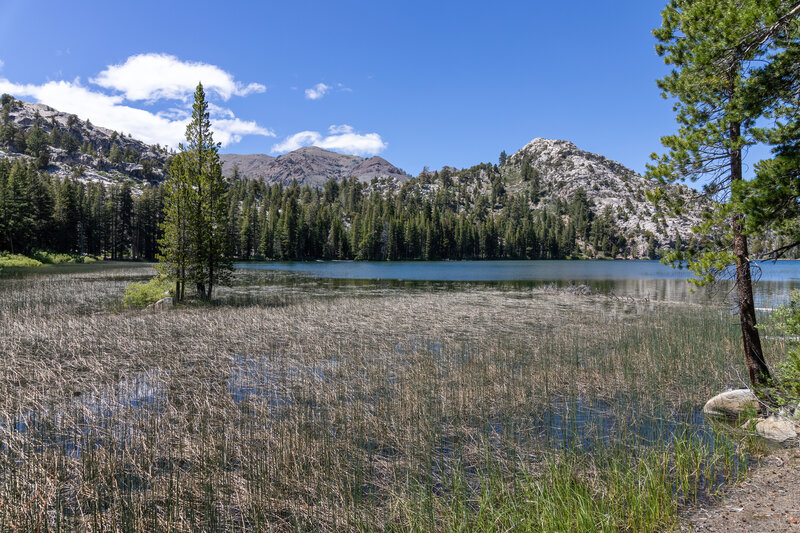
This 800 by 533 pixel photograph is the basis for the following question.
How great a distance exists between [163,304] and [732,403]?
27.2 metres

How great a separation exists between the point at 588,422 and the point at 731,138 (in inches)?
302

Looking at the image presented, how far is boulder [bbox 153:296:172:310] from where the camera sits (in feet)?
78.0

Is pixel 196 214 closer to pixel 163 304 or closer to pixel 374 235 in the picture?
pixel 163 304

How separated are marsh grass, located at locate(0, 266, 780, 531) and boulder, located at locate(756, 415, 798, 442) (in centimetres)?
133

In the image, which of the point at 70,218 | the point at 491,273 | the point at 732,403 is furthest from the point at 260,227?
the point at 732,403

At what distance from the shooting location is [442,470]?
6.44 m

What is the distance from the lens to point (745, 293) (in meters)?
9.44

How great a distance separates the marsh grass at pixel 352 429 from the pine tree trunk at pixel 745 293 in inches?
60.2

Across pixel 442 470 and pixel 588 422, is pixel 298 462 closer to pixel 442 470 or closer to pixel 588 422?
pixel 442 470

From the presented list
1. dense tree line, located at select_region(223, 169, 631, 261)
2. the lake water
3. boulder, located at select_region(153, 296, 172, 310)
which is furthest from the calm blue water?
boulder, located at select_region(153, 296, 172, 310)

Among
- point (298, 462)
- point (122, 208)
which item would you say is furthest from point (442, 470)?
point (122, 208)

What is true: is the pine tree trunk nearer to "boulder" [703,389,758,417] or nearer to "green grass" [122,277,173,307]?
"boulder" [703,389,758,417]

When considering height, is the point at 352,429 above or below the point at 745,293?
below

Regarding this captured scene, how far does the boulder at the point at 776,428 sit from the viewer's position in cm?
A: 796
